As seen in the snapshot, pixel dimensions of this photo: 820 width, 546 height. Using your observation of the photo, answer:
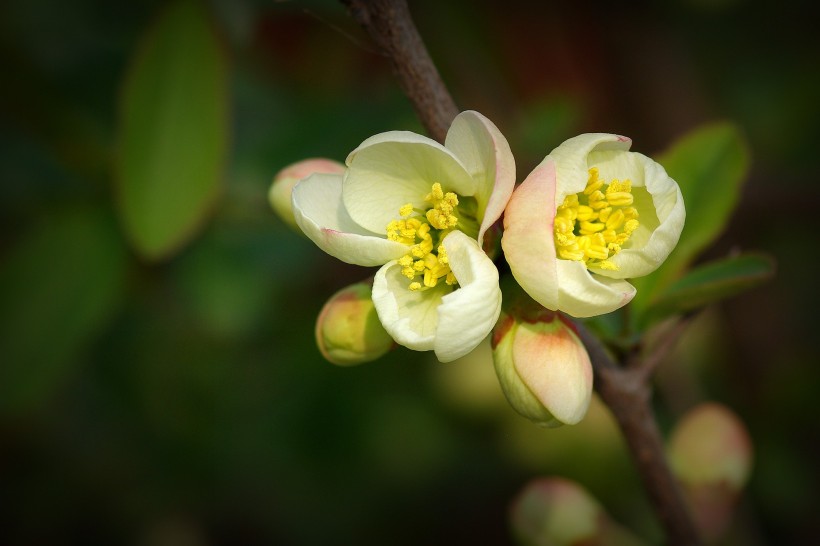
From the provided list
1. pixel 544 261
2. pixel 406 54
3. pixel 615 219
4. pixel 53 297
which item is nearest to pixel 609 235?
pixel 615 219

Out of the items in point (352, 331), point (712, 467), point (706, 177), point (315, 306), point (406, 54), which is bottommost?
point (315, 306)

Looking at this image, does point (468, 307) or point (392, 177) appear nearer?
point (468, 307)

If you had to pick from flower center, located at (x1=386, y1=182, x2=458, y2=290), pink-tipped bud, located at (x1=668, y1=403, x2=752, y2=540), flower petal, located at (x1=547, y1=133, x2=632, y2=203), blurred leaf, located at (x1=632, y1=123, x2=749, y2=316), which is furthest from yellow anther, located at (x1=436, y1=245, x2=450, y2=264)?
pink-tipped bud, located at (x1=668, y1=403, x2=752, y2=540)

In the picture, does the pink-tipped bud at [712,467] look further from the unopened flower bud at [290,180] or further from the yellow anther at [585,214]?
the unopened flower bud at [290,180]

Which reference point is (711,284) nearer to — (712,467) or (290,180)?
(712,467)

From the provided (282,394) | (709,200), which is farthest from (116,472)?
(709,200)

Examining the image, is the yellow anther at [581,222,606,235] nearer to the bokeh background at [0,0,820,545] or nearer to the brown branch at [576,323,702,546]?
the brown branch at [576,323,702,546]
